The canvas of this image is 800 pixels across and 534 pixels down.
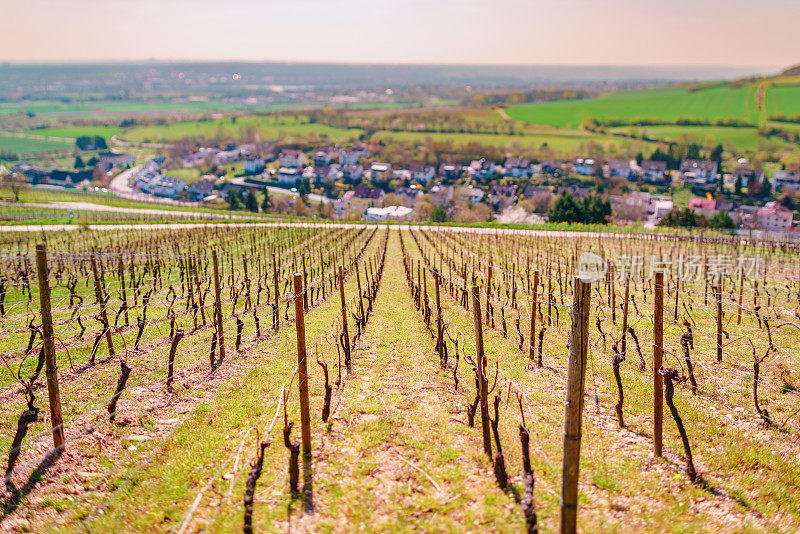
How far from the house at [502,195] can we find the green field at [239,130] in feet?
240

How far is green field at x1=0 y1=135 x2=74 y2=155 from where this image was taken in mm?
145125

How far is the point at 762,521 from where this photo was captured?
509 cm

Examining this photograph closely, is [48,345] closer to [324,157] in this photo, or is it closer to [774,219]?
[774,219]

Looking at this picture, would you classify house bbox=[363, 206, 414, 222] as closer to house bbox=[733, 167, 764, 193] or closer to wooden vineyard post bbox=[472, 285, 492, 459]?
wooden vineyard post bbox=[472, 285, 492, 459]

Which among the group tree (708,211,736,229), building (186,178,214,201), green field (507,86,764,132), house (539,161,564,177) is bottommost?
tree (708,211,736,229)

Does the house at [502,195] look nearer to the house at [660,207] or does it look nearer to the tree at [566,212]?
the house at [660,207]

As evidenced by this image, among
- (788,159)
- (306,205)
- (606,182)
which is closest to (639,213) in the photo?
(606,182)

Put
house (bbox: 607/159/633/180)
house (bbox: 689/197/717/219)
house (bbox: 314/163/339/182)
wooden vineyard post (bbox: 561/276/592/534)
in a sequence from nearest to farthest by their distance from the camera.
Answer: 1. wooden vineyard post (bbox: 561/276/592/534)
2. house (bbox: 689/197/717/219)
3. house (bbox: 607/159/633/180)
4. house (bbox: 314/163/339/182)

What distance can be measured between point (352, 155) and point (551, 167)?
5722 centimetres

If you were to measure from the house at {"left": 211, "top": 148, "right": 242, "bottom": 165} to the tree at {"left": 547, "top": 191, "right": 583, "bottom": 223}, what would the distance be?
10601cm

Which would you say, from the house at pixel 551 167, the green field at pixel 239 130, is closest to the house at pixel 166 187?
the green field at pixel 239 130

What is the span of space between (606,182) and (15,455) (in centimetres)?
11781

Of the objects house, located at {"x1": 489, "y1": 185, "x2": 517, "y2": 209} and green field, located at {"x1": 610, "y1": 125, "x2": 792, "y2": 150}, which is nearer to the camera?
house, located at {"x1": 489, "y1": 185, "x2": 517, "y2": 209}

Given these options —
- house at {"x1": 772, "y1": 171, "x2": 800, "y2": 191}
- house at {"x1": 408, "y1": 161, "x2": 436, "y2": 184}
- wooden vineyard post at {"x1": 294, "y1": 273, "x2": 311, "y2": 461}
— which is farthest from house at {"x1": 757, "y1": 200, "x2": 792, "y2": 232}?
wooden vineyard post at {"x1": 294, "y1": 273, "x2": 311, "y2": 461}
